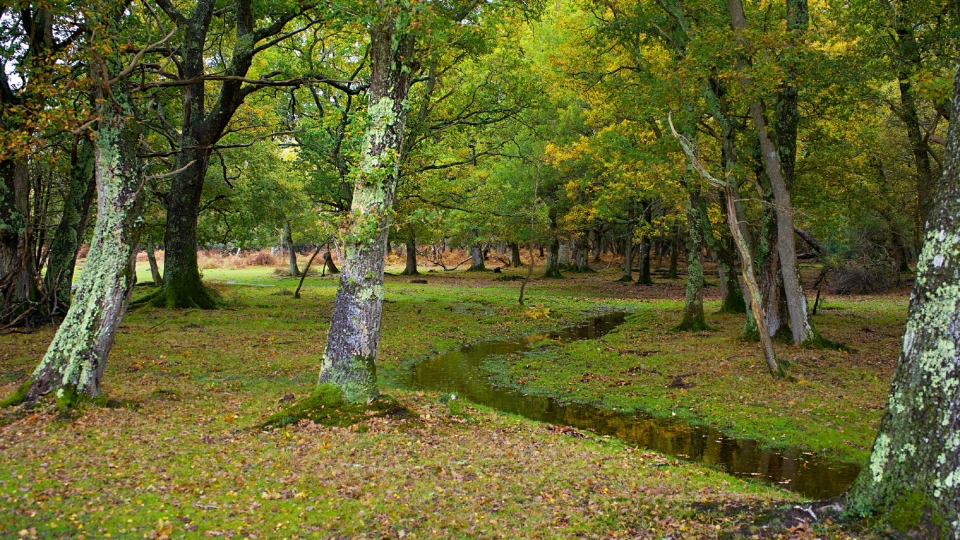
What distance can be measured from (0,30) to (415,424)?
15963 mm

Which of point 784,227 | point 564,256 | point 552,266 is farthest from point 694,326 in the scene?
point 564,256

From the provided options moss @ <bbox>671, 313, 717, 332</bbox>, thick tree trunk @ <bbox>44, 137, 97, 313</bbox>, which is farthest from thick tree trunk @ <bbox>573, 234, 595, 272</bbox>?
thick tree trunk @ <bbox>44, 137, 97, 313</bbox>

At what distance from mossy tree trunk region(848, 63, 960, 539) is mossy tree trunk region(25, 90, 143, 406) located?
9.88m

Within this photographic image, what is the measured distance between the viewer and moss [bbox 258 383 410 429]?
31.1 feet

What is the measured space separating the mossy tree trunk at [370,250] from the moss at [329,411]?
0.13 meters

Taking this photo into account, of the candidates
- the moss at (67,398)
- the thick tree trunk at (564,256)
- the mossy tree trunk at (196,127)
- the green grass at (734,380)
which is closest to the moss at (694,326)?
the green grass at (734,380)

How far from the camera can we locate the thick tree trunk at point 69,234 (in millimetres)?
17734

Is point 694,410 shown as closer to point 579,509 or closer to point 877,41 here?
point 579,509

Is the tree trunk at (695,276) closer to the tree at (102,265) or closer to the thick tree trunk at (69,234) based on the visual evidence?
the tree at (102,265)

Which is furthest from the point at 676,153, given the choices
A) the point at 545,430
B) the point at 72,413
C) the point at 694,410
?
the point at 72,413

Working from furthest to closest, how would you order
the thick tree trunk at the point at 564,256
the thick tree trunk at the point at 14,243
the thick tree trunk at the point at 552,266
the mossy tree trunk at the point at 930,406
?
the thick tree trunk at the point at 564,256 < the thick tree trunk at the point at 552,266 < the thick tree trunk at the point at 14,243 < the mossy tree trunk at the point at 930,406

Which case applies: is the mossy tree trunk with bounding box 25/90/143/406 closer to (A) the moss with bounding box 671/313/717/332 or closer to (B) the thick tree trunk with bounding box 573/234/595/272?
(A) the moss with bounding box 671/313/717/332

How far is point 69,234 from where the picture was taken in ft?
59.5

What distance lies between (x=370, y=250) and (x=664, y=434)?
21.0ft
